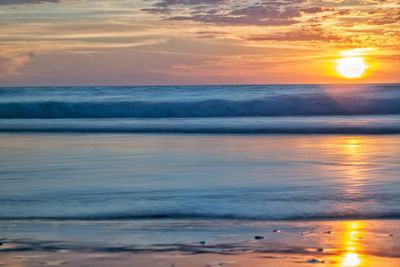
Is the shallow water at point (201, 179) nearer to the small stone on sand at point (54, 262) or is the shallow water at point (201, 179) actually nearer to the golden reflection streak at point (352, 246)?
the golden reflection streak at point (352, 246)

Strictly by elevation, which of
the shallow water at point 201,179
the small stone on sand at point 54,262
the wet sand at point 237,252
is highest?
the shallow water at point 201,179

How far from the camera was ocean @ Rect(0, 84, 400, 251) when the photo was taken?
7137 mm

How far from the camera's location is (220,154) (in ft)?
43.4

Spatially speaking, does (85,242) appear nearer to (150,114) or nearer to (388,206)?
(388,206)

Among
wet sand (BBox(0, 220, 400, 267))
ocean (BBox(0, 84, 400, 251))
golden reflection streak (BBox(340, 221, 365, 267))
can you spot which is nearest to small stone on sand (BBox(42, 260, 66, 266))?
wet sand (BBox(0, 220, 400, 267))

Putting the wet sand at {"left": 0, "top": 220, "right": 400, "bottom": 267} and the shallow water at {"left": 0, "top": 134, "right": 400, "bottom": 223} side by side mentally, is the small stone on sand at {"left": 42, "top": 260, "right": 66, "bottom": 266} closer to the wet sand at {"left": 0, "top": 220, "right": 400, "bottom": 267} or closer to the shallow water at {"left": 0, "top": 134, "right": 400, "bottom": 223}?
the wet sand at {"left": 0, "top": 220, "right": 400, "bottom": 267}

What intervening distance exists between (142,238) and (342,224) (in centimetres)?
175

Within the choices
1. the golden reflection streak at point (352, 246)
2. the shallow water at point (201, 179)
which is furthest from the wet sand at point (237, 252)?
the shallow water at point (201, 179)

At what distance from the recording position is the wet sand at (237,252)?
5.43 meters

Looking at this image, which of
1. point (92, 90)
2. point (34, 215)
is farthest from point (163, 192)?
point (92, 90)

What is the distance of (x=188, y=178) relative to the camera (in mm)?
9906

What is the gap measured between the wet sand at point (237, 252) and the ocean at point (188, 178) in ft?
1.06

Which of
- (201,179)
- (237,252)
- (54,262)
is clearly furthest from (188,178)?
(54,262)

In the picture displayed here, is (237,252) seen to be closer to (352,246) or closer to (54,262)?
(352,246)
